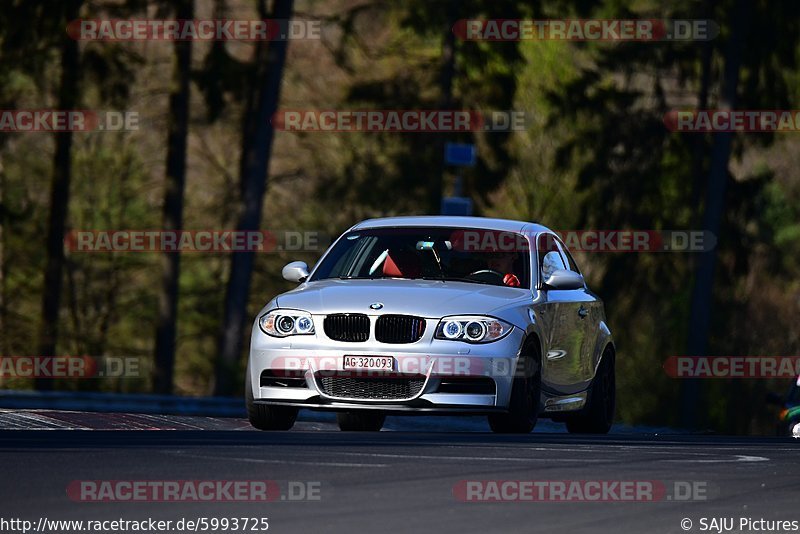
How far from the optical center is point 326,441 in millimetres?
11852

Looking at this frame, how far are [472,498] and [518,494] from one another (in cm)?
33

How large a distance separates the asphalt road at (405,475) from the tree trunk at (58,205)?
24111 mm

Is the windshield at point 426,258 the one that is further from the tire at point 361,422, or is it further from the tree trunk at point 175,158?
the tree trunk at point 175,158

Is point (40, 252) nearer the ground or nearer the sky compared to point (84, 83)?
nearer the ground

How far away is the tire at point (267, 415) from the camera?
1385 cm

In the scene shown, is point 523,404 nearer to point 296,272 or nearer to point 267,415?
point 267,415

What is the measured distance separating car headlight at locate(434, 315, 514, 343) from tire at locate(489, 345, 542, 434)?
35 centimetres

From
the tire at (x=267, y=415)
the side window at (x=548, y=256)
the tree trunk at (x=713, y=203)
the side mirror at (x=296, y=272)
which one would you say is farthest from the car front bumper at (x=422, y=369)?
the tree trunk at (x=713, y=203)

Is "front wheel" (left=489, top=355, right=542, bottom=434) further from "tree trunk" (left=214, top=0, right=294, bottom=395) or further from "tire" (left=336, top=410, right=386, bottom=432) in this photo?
"tree trunk" (left=214, top=0, right=294, bottom=395)

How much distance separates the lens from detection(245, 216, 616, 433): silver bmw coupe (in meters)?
13.1

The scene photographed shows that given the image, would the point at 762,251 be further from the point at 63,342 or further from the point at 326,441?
the point at 326,441

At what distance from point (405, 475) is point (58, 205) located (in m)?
28.7

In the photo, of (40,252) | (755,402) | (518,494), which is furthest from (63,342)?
(518,494)

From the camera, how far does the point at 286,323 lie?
Result: 1354cm
